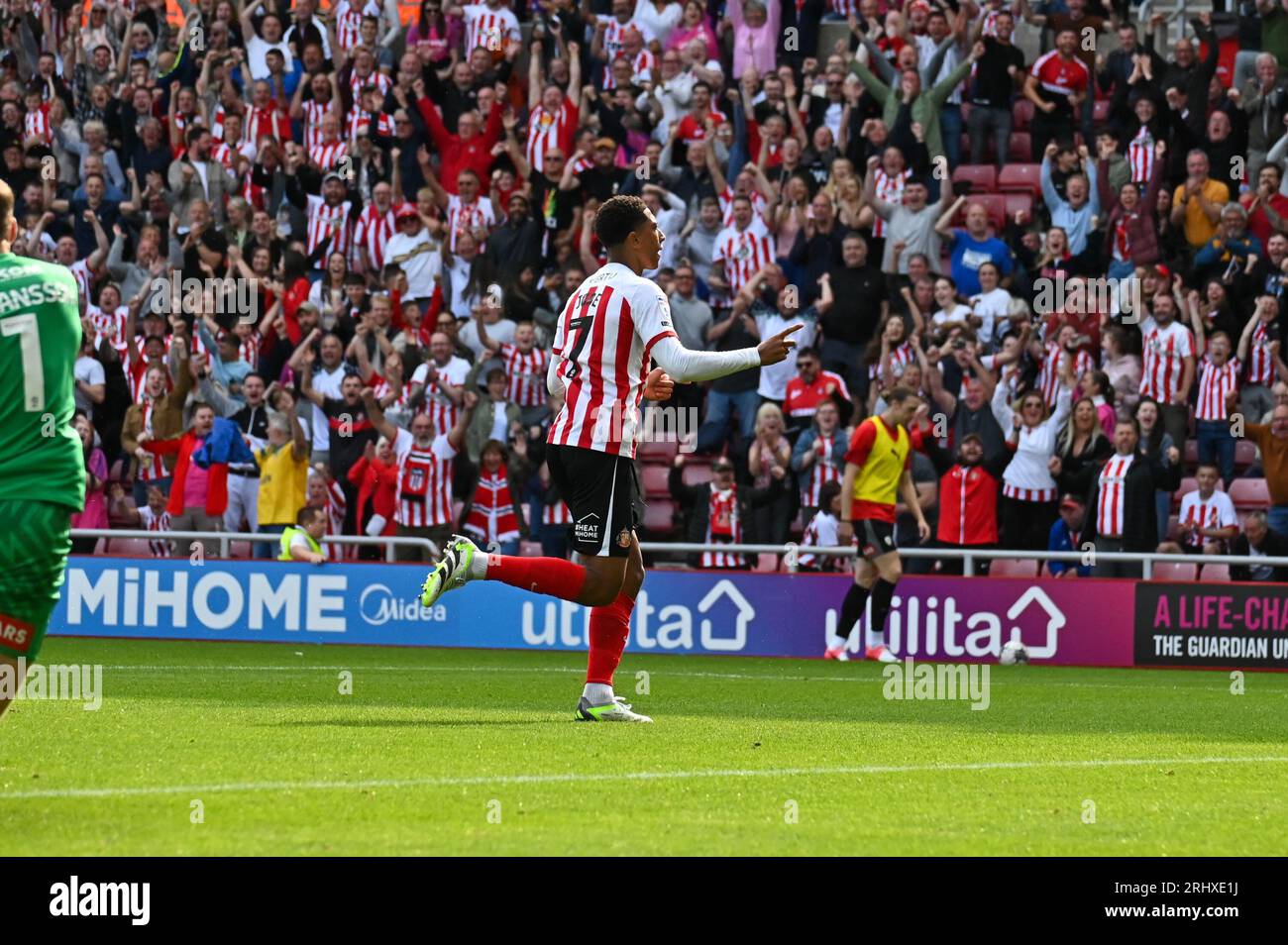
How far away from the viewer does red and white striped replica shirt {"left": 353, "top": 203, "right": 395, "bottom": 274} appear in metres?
24.4

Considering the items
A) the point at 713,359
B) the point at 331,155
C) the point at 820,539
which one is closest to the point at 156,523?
the point at 331,155

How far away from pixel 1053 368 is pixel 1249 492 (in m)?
2.18

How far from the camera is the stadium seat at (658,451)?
2264 centimetres

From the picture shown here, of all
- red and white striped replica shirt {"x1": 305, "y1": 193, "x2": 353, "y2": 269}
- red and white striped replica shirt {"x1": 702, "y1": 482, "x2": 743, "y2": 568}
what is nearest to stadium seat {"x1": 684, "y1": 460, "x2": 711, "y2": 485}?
red and white striped replica shirt {"x1": 702, "y1": 482, "x2": 743, "y2": 568}

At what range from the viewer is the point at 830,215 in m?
21.8

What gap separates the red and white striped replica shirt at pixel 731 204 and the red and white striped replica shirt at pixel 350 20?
19.6 feet

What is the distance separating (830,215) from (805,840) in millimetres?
15767

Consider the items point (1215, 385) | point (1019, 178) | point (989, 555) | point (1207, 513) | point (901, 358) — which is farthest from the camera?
point (1019, 178)

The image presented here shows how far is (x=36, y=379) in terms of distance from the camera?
266 inches

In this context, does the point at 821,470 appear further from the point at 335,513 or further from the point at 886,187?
the point at 335,513

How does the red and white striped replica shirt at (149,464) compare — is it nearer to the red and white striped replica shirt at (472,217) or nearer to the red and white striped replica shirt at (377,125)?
the red and white striped replica shirt at (472,217)

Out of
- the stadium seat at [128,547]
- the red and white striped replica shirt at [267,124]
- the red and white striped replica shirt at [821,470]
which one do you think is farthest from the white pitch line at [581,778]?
the red and white striped replica shirt at [267,124]
